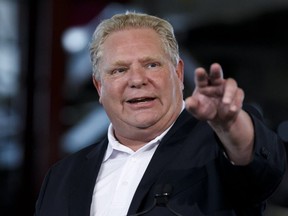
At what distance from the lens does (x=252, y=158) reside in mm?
1570

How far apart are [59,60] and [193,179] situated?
2679mm

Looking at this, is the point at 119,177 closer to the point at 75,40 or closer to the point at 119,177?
the point at 119,177

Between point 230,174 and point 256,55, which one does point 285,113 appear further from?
point 230,174

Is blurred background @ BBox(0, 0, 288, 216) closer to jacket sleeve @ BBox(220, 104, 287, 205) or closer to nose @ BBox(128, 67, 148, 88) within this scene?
nose @ BBox(128, 67, 148, 88)

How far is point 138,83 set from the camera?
1863mm

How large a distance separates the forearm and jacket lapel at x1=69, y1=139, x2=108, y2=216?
438 millimetres

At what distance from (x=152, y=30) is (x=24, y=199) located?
2.50 m

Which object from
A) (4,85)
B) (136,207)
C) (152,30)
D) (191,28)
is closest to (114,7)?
(191,28)

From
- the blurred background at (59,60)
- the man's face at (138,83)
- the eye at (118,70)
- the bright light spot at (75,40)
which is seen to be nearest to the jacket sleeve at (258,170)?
the man's face at (138,83)

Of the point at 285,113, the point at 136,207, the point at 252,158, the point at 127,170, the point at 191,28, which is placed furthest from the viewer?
the point at 191,28

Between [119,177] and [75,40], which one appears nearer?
[119,177]

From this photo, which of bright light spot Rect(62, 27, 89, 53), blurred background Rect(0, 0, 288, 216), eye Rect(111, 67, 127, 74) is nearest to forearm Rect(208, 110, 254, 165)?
eye Rect(111, 67, 127, 74)

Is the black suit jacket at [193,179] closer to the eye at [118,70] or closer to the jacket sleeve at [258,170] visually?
the jacket sleeve at [258,170]

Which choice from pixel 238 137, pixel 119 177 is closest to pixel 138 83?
pixel 119 177
